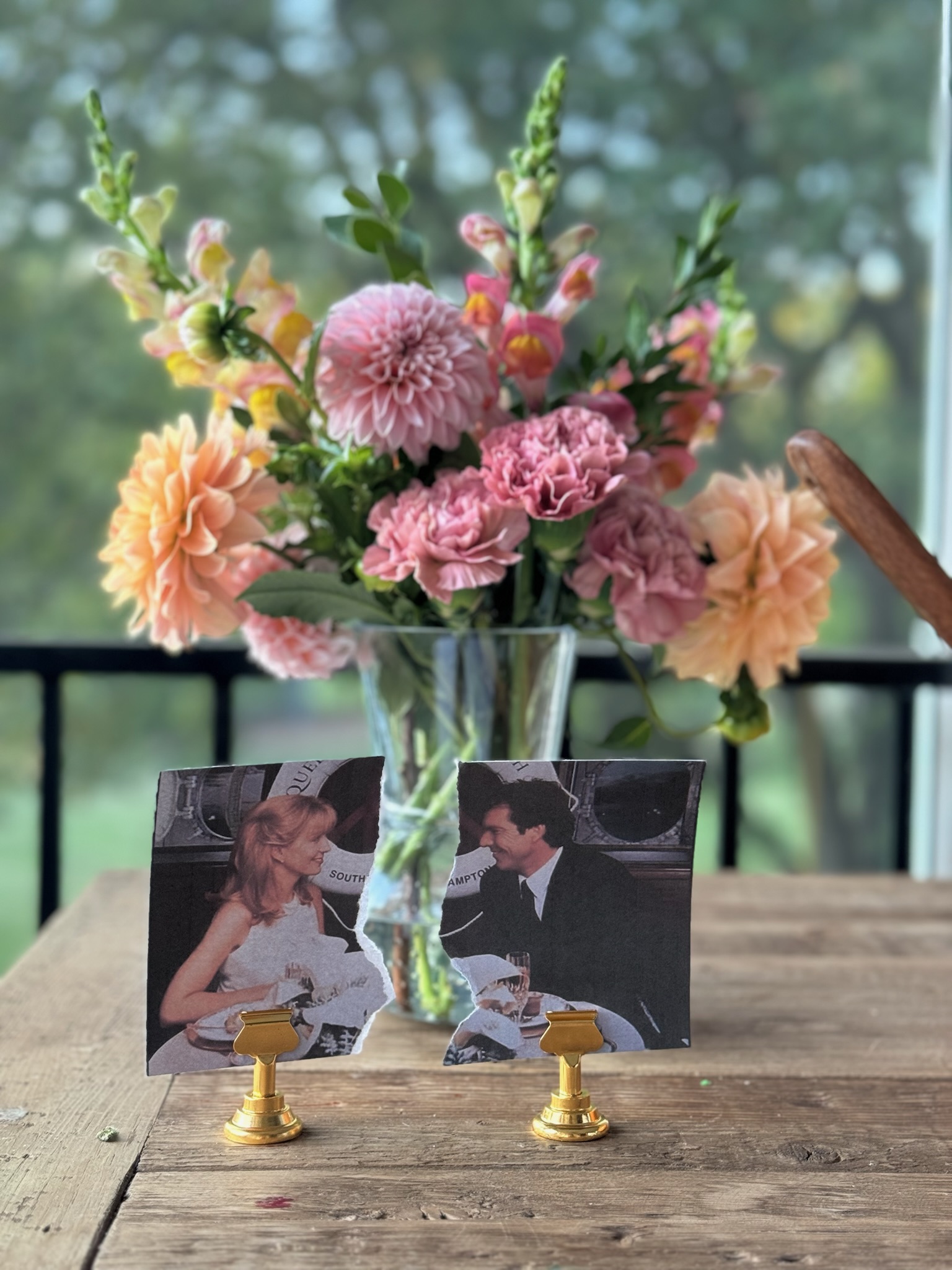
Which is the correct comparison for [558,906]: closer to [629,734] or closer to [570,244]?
[629,734]

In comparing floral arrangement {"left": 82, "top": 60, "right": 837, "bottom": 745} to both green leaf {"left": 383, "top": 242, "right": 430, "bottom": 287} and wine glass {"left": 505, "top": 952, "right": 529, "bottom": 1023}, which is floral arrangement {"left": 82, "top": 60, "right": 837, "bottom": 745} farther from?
wine glass {"left": 505, "top": 952, "right": 529, "bottom": 1023}

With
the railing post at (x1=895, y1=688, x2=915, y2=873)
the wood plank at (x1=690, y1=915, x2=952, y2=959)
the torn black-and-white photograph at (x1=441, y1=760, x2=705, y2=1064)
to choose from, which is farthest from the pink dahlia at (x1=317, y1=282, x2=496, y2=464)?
the railing post at (x1=895, y1=688, x2=915, y2=873)

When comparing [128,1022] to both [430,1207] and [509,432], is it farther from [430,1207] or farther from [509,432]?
[509,432]

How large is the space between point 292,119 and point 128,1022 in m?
2.82

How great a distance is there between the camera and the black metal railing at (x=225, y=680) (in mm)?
1389

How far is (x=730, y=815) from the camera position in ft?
4.97

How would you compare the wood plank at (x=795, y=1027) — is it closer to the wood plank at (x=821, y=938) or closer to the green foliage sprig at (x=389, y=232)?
the wood plank at (x=821, y=938)

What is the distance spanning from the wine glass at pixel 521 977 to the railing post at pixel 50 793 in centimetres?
100

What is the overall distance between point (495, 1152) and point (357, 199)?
22.2 inches

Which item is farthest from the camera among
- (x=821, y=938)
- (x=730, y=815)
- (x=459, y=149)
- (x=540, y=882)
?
(x=459, y=149)

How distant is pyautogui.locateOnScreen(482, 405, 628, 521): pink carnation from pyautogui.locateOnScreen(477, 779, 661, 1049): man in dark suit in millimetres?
157

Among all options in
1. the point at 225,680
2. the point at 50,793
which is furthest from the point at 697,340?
the point at 50,793

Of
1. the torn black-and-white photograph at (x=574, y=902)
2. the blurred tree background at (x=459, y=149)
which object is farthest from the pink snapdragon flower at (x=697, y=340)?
the blurred tree background at (x=459, y=149)

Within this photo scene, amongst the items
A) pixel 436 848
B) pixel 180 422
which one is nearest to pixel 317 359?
pixel 180 422
